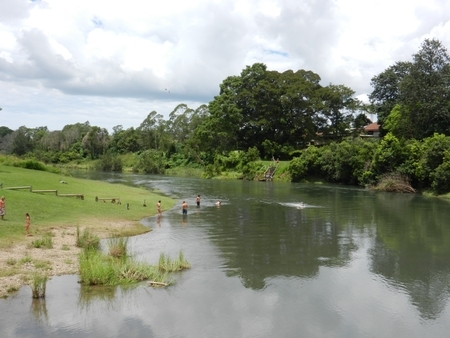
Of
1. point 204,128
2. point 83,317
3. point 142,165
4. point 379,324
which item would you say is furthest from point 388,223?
point 142,165

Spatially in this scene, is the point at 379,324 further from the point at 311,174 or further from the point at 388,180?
the point at 311,174

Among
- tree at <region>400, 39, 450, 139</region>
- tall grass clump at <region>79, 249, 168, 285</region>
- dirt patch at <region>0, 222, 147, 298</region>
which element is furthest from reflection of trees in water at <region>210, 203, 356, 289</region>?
tree at <region>400, 39, 450, 139</region>

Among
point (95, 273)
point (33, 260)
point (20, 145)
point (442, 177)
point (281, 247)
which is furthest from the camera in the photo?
point (20, 145)

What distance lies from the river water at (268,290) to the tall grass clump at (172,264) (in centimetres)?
65

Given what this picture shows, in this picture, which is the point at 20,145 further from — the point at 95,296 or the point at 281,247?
the point at 95,296

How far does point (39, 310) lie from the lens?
54.9 feet

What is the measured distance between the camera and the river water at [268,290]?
16.1 m

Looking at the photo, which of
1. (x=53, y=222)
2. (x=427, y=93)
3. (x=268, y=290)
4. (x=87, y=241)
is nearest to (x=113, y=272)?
(x=87, y=241)

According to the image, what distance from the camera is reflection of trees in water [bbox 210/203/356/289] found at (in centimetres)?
2319

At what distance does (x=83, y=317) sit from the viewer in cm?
1645

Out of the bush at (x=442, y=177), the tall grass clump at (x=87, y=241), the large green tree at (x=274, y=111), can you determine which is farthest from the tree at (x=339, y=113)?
the tall grass clump at (x=87, y=241)

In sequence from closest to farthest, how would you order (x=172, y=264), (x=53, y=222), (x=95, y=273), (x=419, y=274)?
(x=95, y=273) → (x=172, y=264) → (x=419, y=274) → (x=53, y=222)

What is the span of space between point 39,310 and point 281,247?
1618 centimetres

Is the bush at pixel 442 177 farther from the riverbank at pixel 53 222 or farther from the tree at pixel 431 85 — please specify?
the riverbank at pixel 53 222
